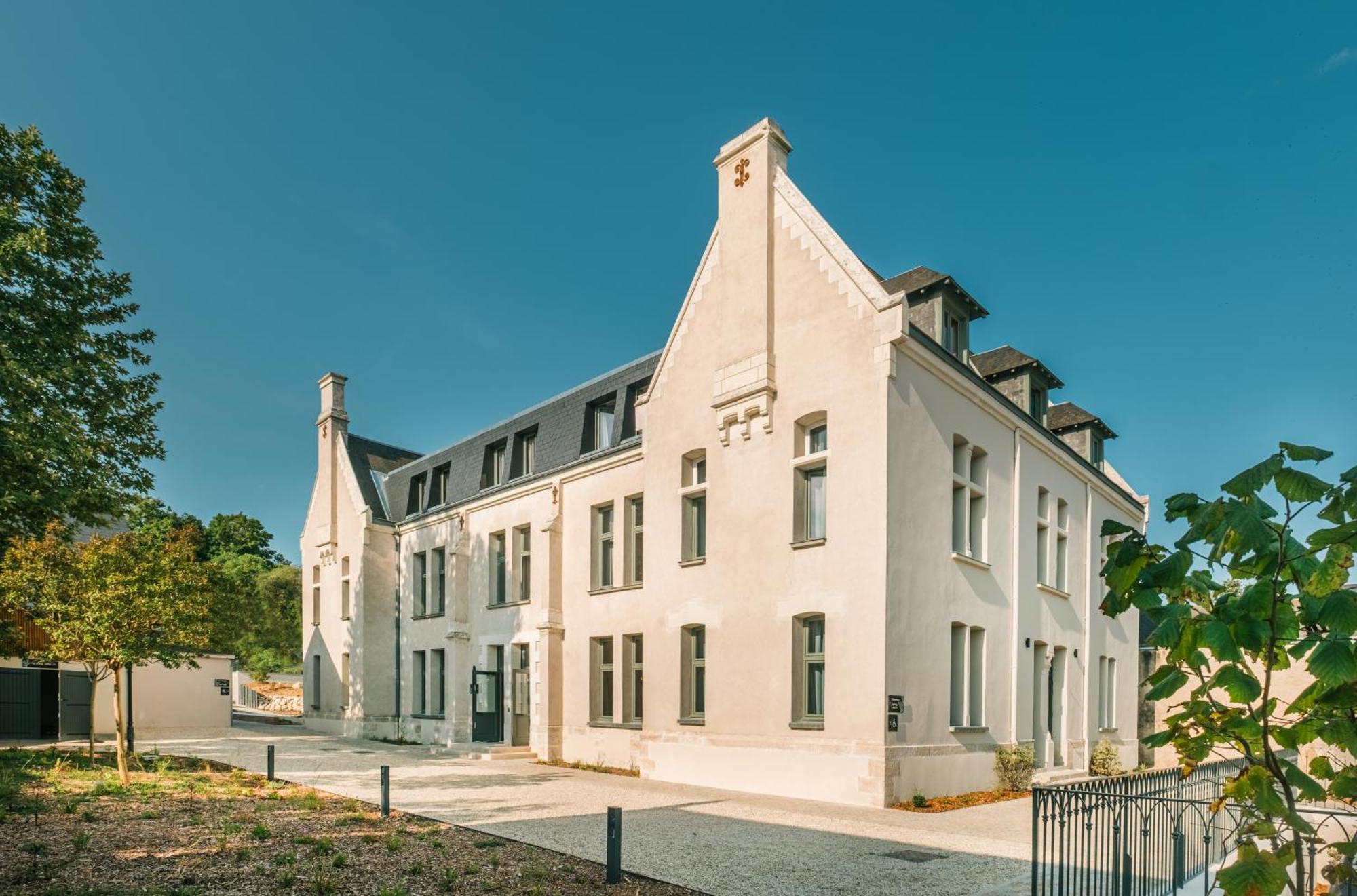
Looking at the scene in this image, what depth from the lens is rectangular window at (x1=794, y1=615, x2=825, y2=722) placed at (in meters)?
16.9

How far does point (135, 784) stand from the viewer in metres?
16.2

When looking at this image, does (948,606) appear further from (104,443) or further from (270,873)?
(104,443)

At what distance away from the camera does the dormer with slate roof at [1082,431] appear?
2733cm

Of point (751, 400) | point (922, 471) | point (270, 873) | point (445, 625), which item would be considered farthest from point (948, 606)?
point (445, 625)

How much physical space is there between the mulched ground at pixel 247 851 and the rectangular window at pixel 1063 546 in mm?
17161

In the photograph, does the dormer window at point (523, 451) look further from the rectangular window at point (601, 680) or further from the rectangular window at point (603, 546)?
the rectangular window at point (601, 680)

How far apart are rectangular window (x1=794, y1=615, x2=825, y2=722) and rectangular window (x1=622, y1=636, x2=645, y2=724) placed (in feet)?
18.2

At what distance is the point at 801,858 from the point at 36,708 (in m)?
32.8

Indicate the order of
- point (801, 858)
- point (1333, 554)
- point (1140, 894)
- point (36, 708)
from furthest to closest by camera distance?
point (36, 708) → point (801, 858) → point (1140, 894) → point (1333, 554)

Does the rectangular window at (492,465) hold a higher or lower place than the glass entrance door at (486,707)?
higher

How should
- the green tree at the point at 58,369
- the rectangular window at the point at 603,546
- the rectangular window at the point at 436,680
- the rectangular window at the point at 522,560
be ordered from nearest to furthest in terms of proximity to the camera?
the green tree at the point at 58,369 < the rectangular window at the point at 603,546 < the rectangular window at the point at 522,560 < the rectangular window at the point at 436,680

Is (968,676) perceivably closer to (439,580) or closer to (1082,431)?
(1082,431)

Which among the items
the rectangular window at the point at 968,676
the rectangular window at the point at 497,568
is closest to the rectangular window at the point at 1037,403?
the rectangular window at the point at 968,676

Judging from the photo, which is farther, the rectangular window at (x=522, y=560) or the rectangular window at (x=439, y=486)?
the rectangular window at (x=439, y=486)
